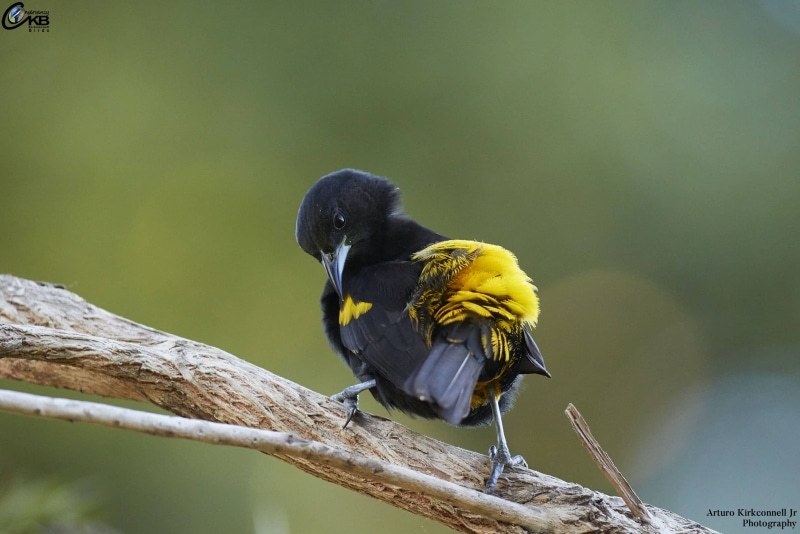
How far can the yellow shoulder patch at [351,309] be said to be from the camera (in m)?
3.08

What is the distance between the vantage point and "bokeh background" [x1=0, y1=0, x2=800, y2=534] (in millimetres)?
5988

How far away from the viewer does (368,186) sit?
3.82m

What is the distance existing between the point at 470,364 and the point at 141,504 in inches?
157

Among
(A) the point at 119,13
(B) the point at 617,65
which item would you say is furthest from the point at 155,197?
(B) the point at 617,65

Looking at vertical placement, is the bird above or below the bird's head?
below

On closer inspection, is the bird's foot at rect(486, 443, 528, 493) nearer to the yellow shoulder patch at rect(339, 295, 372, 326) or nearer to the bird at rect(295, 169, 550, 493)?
the bird at rect(295, 169, 550, 493)

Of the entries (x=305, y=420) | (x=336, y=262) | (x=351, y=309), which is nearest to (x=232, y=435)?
(x=305, y=420)

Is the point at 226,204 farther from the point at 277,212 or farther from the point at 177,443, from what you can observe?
the point at 177,443

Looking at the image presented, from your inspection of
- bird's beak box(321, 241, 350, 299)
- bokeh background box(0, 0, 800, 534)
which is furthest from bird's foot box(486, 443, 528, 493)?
bokeh background box(0, 0, 800, 534)

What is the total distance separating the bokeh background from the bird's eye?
7.83ft

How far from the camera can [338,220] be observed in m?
3.61

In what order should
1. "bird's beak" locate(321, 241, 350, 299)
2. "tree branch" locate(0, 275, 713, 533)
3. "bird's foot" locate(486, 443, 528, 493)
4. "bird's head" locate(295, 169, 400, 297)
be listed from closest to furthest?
"tree branch" locate(0, 275, 713, 533), "bird's foot" locate(486, 443, 528, 493), "bird's beak" locate(321, 241, 350, 299), "bird's head" locate(295, 169, 400, 297)

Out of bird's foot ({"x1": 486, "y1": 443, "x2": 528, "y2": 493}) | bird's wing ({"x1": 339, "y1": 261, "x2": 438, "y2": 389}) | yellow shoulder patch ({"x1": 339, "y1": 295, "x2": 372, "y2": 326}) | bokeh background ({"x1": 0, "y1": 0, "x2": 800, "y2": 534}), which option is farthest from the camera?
bokeh background ({"x1": 0, "y1": 0, "x2": 800, "y2": 534})

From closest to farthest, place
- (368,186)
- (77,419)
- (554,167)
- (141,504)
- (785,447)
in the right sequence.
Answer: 1. (77,419)
2. (368,186)
3. (141,504)
4. (785,447)
5. (554,167)
